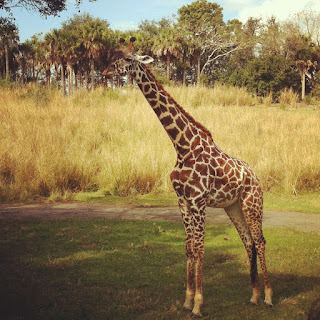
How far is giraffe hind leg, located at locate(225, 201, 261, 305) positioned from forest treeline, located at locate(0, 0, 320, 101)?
2142cm

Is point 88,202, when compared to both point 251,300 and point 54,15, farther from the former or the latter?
point 251,300

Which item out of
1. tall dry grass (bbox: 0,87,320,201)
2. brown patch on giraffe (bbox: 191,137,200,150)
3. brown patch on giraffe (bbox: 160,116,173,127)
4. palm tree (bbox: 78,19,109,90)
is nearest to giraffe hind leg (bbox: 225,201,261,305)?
brown patch on giraffe (bbox: 191,137,200,150)

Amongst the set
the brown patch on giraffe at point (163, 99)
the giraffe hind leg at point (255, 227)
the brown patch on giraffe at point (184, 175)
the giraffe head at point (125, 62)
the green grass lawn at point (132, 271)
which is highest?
the giraffe head at point (125, 62)

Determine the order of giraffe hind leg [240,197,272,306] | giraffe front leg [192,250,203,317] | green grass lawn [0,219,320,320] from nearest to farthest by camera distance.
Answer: giraffe front leg [192,250,203,317]
giraffe hind leg [240,197,272,306]
green grass lawn [0,219,320,320]

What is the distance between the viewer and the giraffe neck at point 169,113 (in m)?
4.03

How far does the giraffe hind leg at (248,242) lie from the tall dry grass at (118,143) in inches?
275

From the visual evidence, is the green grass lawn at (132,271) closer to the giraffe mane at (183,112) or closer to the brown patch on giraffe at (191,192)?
the brown patch on giraffe at (191,192)

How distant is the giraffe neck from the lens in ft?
13.2

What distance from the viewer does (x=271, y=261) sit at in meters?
6.02

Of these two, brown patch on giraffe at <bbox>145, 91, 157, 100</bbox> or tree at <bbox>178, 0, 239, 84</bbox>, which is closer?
brown patch on giraffe at <bbox>145, 91, 157, 100</bbox>

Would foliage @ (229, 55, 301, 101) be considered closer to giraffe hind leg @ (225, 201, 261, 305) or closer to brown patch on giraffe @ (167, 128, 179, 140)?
giraffe hind leg @ (225, 201, 261, 305)

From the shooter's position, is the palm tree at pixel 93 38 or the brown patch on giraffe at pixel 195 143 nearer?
the brown patch on giraffe at pixel 195 143

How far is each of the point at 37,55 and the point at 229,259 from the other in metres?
38.4

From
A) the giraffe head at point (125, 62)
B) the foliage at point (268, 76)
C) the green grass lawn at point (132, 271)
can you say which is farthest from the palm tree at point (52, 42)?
the giraffe head at point (125, 62)
